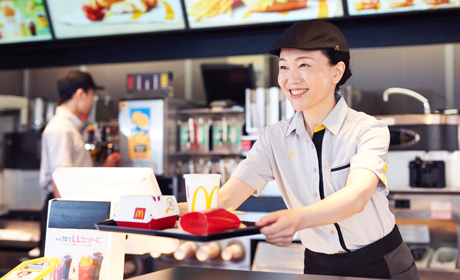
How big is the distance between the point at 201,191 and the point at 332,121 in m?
0.56

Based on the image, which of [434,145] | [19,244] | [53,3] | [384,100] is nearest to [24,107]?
[19,244]

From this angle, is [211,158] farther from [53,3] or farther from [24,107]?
[24,107]

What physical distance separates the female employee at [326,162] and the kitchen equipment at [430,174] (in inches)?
85.2

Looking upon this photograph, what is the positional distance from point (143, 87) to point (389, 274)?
3.48 meters

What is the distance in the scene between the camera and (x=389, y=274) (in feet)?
4.83

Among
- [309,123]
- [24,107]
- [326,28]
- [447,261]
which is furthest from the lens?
[24,107]

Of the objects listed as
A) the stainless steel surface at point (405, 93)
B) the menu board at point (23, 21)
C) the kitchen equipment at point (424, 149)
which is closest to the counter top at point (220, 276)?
the kitchen equipment at point (424, 149)

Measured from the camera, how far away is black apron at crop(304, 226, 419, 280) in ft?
4.81

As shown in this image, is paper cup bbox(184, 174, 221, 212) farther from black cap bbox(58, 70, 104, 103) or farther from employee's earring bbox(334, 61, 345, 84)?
black cap bbox(58, 70, 104, 103)

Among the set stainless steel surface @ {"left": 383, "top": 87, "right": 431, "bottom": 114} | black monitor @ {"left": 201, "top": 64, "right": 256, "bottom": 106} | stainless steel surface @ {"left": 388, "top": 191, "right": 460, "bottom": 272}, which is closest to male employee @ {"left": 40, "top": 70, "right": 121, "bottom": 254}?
black monitor @ {"left": 201, "top": 64, "right": 256, "bottom": 106}

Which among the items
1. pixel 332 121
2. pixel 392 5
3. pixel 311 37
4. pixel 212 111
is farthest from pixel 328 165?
pixel 212 111

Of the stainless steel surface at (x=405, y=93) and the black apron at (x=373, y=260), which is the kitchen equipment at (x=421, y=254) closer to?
the stainless steel surface at (x=405, y=93)

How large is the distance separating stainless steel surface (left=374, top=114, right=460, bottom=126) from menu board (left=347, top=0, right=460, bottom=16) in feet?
2.93

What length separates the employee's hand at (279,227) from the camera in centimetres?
104
